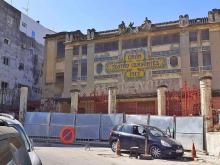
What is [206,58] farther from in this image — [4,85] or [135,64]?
[4,85]

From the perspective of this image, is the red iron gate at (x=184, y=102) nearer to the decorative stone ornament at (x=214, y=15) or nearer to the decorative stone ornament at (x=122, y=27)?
the decorative stone ornament at (x=214, y=15)

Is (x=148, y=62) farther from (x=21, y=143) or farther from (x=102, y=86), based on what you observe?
(x=21, y=143)

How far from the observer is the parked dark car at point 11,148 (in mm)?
2898

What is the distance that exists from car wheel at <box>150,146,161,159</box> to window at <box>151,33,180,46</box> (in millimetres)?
16731

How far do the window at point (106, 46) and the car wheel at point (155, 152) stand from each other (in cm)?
1890

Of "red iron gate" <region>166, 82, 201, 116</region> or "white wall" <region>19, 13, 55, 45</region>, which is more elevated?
"white wall" <region>19, 13, 55, 45</region>

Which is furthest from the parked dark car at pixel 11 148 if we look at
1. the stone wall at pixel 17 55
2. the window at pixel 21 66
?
the window at pixel 21 66

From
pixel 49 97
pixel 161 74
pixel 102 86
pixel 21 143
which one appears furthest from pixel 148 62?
pixel 21 143

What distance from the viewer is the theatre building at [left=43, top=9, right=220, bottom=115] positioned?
28547mm

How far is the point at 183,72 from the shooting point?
30203 millimetres

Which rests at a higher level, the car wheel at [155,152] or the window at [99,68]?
the window at [99,68]

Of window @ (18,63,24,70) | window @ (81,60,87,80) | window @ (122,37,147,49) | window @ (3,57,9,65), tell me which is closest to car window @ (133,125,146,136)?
window @ (122,37,147,49)

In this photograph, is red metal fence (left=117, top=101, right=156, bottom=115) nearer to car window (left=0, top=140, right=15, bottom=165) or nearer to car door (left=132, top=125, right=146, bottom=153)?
car door (left=132, top=125, right=146, bottom=153)

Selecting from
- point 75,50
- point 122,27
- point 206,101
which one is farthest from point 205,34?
point 75,50
